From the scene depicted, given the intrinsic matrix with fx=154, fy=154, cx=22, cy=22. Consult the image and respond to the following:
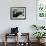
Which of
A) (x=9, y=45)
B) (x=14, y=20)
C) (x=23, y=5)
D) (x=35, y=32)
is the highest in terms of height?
(x=23, y=5)

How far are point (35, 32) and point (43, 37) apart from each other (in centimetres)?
44

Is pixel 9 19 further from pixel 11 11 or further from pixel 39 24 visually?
pixel 39 24

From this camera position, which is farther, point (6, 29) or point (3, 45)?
point (6, 29)

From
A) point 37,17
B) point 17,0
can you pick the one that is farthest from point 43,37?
point 17,0

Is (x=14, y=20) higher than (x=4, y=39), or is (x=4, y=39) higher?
(x=14, y=20)

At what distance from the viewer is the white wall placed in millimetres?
7059

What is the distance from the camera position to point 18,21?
281 inches

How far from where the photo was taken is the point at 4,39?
716cm

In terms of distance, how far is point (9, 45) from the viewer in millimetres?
6535

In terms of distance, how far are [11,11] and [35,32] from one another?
1.48 m

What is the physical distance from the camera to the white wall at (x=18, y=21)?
23.2 feet

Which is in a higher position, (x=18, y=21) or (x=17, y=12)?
(x=17, y=12)

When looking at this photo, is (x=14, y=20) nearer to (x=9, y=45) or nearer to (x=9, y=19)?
(x=9, y=19)

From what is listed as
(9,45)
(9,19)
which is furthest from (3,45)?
(9,19)
